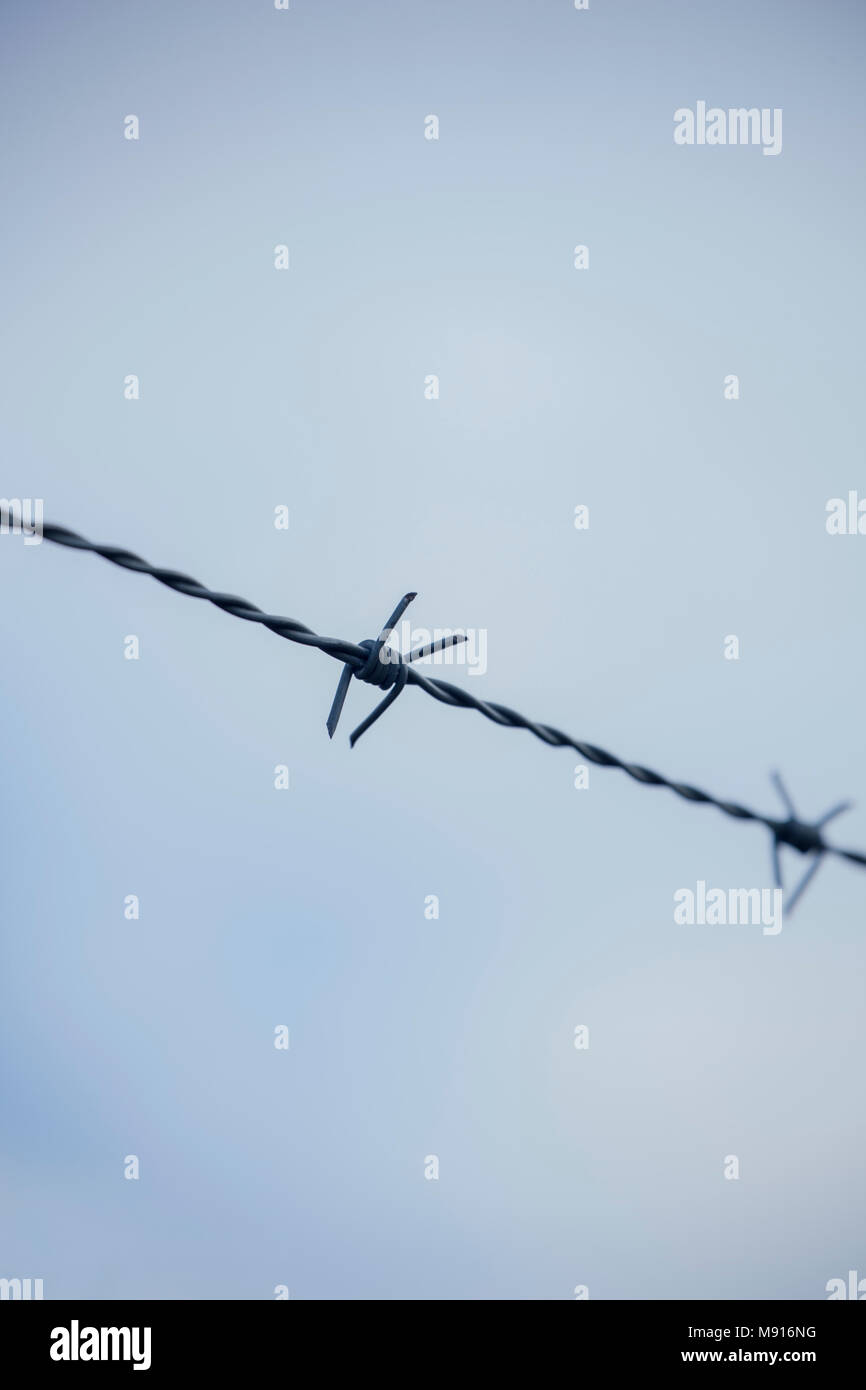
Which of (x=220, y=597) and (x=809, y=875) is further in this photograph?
(x=809, y=875)

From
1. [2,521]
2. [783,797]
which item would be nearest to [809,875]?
[783,797]

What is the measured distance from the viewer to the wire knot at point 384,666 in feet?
9.47

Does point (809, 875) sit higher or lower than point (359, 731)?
lower

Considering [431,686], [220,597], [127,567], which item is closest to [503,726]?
[431,686]

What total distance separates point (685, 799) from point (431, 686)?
748 mm

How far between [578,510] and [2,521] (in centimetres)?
839

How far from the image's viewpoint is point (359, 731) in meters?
2.88

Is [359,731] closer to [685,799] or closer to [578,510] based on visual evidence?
[685,799]

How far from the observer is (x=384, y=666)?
2939 millimetres

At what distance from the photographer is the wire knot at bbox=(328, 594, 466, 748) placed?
9.47 ft
